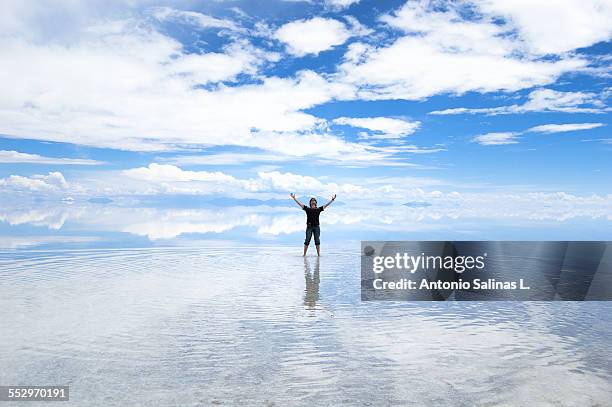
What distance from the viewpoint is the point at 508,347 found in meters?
8.55

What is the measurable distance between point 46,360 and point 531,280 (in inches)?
584

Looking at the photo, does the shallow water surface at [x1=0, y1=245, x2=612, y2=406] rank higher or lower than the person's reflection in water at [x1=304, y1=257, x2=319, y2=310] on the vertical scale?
lower

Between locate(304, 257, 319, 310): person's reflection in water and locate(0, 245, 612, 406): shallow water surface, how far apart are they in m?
0.06

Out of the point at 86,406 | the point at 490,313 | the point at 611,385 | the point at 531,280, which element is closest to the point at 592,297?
the point at 531,280

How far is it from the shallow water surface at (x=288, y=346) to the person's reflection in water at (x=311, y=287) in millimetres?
61

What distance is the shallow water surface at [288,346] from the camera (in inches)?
256

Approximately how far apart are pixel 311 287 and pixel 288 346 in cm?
596

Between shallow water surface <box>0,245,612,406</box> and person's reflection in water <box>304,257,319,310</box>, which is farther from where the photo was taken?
person's reflection in water <box>304,257,319,310</box>

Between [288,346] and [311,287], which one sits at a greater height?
[311,287]

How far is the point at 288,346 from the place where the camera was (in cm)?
844

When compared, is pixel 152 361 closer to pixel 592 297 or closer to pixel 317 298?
pixel 317 298

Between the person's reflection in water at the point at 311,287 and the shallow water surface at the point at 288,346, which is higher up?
the person's reflection in water at the point at 311,287

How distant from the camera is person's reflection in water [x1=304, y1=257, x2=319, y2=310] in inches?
475

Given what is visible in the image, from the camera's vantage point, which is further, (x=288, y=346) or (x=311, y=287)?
(x=311, y=287)
